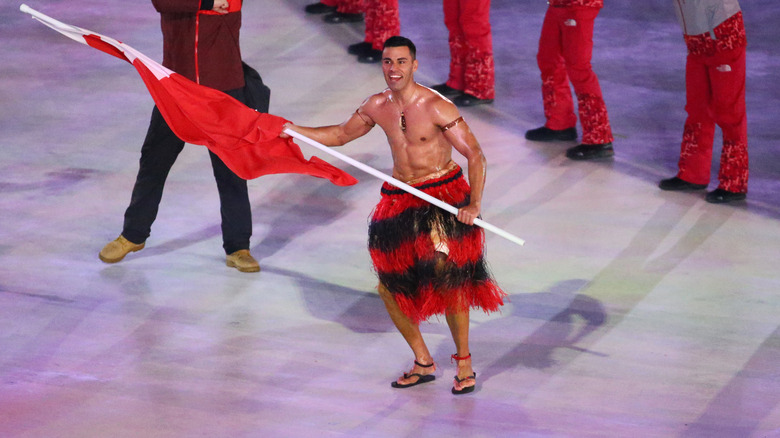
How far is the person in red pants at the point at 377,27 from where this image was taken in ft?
25.5

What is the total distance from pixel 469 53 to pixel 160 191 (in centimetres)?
274

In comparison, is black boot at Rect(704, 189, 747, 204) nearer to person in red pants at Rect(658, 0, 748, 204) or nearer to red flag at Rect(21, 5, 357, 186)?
person in red pants at Rect(658, 0, 748, 204)

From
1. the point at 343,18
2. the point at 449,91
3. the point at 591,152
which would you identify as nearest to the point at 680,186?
the point at 591,152

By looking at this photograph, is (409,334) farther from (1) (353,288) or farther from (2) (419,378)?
(1) (353,288)

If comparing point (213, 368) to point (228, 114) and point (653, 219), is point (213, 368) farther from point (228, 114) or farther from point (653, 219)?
point (653, 219)

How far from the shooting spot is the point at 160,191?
17.3ft

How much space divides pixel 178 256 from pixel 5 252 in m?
0.86

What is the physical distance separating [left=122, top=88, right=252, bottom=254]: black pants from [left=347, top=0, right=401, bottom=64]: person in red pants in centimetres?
286

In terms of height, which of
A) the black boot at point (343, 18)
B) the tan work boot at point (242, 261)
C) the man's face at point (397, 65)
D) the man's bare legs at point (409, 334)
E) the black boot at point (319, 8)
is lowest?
the tan work boot at point (242, 261)

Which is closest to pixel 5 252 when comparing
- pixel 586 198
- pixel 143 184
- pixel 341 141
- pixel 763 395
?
pixel 143 184

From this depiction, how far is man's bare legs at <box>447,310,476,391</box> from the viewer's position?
4035 mm

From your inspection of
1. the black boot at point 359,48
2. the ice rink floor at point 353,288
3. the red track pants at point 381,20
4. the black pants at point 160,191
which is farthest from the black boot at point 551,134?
the black pants at point 160,191

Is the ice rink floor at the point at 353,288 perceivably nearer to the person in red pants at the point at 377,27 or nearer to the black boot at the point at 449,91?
the person in red pants at the point at 377,27

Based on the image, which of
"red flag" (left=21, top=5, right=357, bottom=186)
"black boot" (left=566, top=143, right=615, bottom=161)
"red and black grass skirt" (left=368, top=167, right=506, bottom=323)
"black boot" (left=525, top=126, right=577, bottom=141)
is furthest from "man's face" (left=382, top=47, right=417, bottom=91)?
"black boot" (left=525, top=126, right=577, bottom=141)
